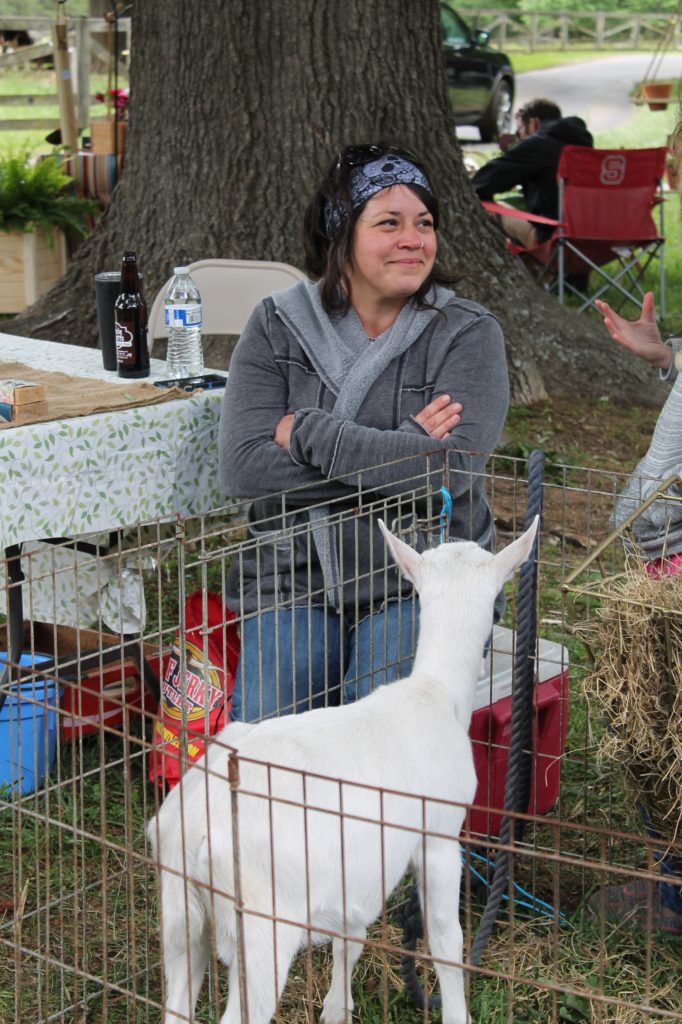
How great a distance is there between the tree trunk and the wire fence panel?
2.43 metres

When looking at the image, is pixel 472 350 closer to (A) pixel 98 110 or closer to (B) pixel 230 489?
(B) pixel 230 489

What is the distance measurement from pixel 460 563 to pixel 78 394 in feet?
5.14

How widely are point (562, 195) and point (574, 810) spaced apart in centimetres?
623

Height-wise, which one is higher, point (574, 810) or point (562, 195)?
point (562, 195)

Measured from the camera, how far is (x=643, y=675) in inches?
98.9

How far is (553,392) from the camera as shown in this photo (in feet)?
23.6

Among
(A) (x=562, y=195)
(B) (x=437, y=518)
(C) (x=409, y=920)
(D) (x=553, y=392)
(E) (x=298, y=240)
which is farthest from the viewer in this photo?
(A) (x=562, y=195)

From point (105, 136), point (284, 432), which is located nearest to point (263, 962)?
point (284, 432)

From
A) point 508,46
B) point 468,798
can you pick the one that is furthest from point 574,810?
point 508,46

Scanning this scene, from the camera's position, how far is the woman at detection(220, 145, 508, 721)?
3213mm

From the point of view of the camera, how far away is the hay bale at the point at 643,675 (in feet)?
8.13

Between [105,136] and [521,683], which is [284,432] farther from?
[105,136]

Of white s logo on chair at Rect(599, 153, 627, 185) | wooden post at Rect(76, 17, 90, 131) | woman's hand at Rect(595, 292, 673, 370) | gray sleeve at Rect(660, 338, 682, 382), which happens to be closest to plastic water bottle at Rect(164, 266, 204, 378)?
woman's hand at Rect(595, 292, 673, 370)

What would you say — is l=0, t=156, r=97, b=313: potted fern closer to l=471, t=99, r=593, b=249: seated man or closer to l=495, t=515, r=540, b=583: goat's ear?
l=471, t=99, r=593, b=249: seated man
